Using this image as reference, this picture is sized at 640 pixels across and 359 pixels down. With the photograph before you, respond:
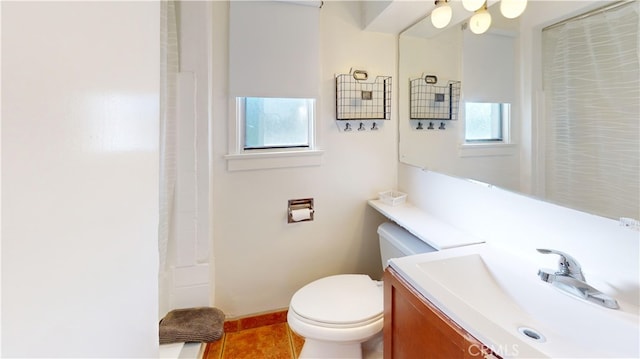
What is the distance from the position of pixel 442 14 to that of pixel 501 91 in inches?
18.9

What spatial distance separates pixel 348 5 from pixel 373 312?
5.79 feet

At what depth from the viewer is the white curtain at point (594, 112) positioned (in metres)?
0.82

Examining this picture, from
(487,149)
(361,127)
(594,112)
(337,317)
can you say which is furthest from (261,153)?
(594,112)

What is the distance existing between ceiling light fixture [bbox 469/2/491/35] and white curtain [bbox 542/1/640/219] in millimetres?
265

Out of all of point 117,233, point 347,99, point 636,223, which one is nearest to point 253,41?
point 347,99

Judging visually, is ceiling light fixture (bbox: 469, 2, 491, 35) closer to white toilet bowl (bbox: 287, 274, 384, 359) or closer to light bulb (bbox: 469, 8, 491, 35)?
light bulb (bbox: 469, 8, 491, 35)

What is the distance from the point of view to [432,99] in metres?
1.65

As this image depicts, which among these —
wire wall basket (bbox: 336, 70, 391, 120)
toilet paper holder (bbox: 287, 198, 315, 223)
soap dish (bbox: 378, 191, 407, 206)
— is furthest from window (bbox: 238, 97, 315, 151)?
soap dish (bbox: 378, 191, 407, 206)

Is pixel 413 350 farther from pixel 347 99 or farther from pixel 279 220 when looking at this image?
pixel 347 99

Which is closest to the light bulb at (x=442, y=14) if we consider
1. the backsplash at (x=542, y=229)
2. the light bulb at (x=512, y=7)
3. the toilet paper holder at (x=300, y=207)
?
the light bulb at (x=512, y=7)

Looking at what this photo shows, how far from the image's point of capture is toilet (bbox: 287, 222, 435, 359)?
3.85ft

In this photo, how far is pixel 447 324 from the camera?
28.9 inches

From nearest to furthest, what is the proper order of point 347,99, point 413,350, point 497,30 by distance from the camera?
point 413,350
point 497,30
point 347,99

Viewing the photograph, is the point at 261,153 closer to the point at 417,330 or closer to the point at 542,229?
the point at 417,330
